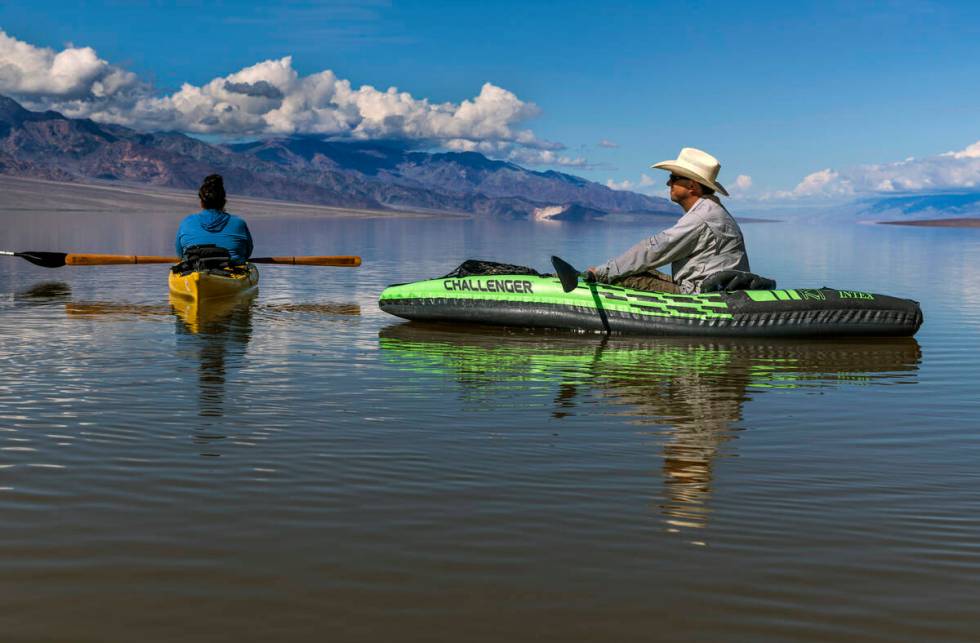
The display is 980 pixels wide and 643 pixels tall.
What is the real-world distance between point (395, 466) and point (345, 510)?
1006mm

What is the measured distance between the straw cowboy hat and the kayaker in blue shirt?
23.6ft

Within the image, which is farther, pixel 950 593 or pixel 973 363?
pixel 973 363

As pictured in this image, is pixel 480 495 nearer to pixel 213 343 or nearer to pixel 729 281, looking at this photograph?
pixel 213 343

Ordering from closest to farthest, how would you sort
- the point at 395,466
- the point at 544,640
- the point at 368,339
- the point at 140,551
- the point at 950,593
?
the point at 544,640
the point at 950,593
the point at 140,551
the point at 395,466
the point at 368,339

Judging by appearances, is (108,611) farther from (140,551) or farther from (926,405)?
(926,405)

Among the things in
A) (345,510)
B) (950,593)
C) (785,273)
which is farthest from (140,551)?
(785,273)

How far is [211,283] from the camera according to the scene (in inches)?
653

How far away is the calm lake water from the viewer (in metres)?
4.05

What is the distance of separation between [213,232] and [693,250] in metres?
7.97

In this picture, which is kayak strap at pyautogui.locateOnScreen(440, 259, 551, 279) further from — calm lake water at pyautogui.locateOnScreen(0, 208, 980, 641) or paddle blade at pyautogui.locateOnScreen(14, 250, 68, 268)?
paddle blade at pyautogui.locateOnScreen(14, 250, 68, 268)

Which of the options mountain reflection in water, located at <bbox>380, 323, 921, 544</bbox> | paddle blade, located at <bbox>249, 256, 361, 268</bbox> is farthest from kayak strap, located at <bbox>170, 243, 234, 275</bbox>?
mountain reflection in water, located at <bbox>380, 323, 921, 544</bbox>

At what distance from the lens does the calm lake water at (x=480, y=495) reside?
13.3 feet

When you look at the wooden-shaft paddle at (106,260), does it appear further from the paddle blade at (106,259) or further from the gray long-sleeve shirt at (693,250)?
the gray long-sleeve shirt at (693,250)

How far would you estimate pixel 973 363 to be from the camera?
11828mm
